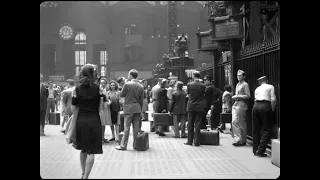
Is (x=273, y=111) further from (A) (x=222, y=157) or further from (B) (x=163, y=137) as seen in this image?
(B) (x=163, y=137)

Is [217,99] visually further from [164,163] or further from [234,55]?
[164,163]

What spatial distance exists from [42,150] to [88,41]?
1613 inches

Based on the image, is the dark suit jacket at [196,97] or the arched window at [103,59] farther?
the arched window at [103,59]

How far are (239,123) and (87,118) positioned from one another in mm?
4825

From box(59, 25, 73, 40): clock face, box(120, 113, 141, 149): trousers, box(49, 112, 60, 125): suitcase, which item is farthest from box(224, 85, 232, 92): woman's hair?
box(59, 25, 73, 40): clock face

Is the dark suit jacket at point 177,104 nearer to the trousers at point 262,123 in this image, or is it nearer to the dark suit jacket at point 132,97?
the dark suit jacket at point 132,97

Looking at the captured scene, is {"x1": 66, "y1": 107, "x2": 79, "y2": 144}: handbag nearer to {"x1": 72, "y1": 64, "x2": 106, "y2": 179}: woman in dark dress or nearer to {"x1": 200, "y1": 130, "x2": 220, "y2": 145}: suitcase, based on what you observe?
{"x1": 72, "y1": 64, "x2": 106, "y2": 179}: woman in dark dress

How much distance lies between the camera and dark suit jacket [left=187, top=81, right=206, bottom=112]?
29.0 ft

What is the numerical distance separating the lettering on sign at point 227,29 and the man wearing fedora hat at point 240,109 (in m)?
1.86

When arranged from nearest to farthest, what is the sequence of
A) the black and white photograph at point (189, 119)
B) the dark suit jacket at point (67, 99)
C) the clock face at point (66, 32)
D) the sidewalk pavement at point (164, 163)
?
1. the black and white photograph at point (189, 119)
2. the sidewalk pavement at point (164, 163)
3. the dark suit jacket at point (67, 99)
4. the clock face at point (66, 32)

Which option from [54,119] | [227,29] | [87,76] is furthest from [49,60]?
[87,76]

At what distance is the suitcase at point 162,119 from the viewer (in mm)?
10602

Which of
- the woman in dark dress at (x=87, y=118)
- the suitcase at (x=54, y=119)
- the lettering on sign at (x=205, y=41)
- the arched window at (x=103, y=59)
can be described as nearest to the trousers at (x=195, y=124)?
the woman in dark dress at (x=87, y=118)

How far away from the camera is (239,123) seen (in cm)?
880
